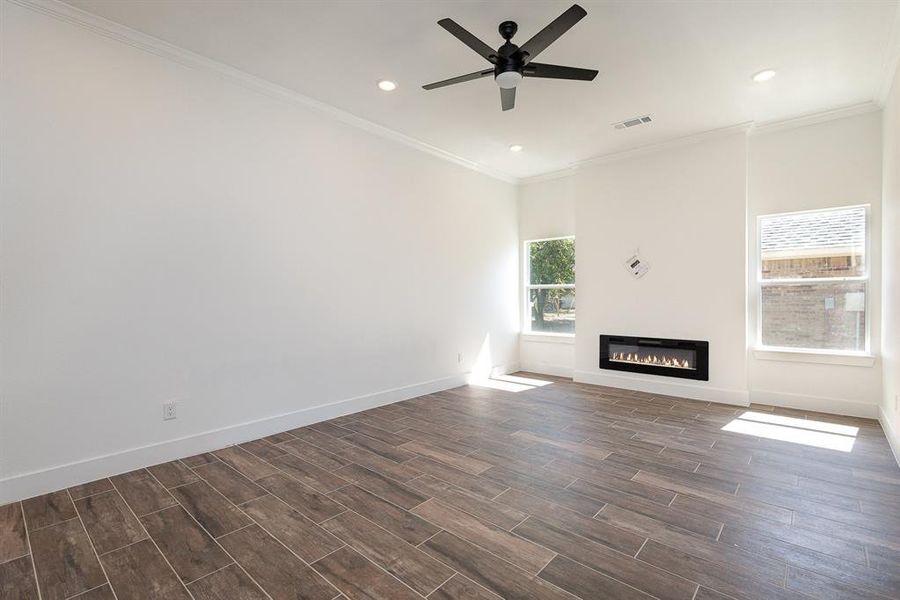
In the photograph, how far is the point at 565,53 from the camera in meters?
3.12

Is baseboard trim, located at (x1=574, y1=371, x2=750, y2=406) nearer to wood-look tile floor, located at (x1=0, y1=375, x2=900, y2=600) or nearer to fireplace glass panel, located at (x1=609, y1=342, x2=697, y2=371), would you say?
fireplace glass panel, located at (x1=609, y1=342, x2=697, y2=371)

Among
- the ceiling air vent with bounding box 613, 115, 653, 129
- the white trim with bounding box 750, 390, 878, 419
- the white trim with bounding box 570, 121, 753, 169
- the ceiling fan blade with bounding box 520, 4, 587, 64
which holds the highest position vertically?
the ceiling air vent with bounding box 613, 115, 653, 129

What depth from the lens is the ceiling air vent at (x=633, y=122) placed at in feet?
14.1

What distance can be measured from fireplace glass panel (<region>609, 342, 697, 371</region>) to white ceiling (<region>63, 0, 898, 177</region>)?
2453 millimetres

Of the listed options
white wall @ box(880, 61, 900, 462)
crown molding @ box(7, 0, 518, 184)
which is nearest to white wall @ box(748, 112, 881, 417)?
white wall @ box(880, 61, 900, 462)

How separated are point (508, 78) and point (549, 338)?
420 cm

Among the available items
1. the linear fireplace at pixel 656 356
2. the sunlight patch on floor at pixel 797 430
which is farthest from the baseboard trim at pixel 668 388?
the sunlight patch on floor at pixel 797 430

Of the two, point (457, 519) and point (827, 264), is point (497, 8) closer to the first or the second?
point (457, 519)

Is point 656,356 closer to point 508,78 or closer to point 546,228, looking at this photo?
point 546,228

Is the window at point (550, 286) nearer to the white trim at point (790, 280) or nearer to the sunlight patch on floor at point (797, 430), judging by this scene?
the white trim at point (790, 280)

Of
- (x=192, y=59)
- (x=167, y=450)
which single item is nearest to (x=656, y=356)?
(x=167, y=450)

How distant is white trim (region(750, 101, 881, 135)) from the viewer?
404 cm

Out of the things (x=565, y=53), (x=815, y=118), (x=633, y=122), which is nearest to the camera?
(x=565, y=53)

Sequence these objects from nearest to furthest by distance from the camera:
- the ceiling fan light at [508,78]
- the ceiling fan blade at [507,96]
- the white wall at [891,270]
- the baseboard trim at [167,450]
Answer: the baseboard trim at [167,450] → the ceiling fan light at [508,78] → the ceiling fan blade at [507,96] → the white wall at [891,270]
